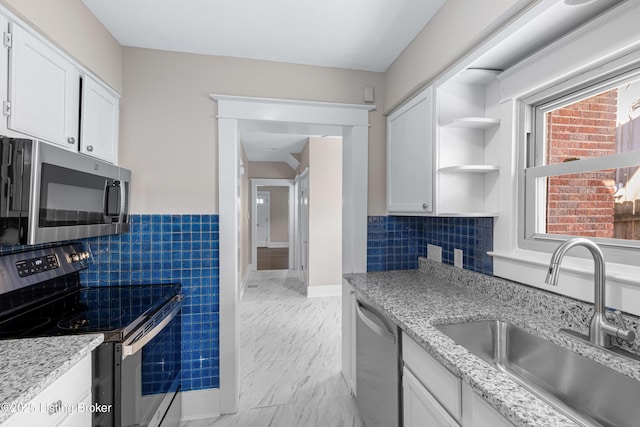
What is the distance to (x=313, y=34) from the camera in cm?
177

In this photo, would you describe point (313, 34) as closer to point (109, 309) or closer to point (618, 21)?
point (618, 21)

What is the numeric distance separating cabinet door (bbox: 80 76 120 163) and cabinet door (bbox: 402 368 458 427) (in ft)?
6.24

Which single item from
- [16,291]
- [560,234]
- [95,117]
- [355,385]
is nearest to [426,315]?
[560,234]

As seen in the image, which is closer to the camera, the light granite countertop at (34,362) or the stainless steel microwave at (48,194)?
the light granite countertop at (34,362)

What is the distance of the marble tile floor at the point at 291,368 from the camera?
1.95 metres

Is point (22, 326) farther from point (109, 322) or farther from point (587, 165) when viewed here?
point (587, 165)

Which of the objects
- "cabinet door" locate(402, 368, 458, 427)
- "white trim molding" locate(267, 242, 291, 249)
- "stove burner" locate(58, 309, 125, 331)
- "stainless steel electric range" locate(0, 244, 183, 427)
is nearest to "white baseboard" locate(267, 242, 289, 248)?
"white trim molding" locate(267, 242, 291, 249)

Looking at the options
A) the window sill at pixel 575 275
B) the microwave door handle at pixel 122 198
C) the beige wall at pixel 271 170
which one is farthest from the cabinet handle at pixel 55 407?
the beige wall at pixel 271 170

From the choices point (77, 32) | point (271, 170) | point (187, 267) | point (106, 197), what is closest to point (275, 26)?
point (77, 32)

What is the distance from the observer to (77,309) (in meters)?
1.47

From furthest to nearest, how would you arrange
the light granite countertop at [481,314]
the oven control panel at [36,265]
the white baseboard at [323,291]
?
the white baseboard at [323,291], the oven control panel at [36,265], the light granite countertop at [481,314]

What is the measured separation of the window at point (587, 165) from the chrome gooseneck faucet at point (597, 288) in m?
0.21

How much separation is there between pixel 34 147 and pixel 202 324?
135 centimetres

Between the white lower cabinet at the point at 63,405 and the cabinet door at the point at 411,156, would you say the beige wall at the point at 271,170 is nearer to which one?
the cabinet door at the point at 411,156
